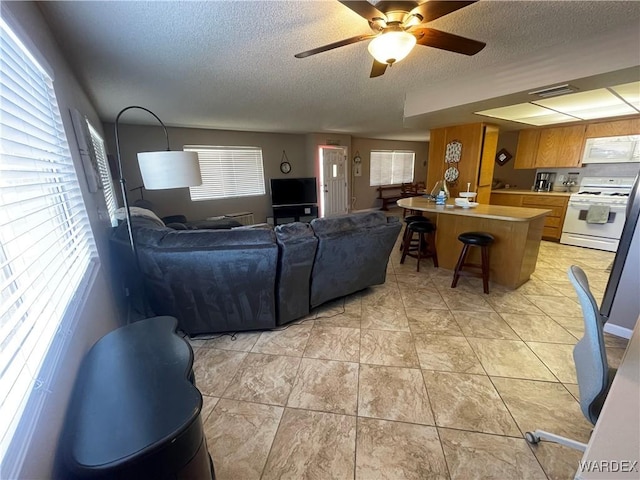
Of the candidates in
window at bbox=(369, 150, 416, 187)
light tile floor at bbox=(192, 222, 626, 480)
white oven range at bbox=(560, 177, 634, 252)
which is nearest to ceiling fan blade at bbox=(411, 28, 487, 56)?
light tile floor at bbox=(192, 222, 626, 480)

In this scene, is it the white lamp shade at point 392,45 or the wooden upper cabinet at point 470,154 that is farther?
the wooden upper cabinet at point 470,154

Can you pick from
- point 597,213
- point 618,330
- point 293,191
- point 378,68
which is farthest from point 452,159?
point 293,191

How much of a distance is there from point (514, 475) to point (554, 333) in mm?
1444

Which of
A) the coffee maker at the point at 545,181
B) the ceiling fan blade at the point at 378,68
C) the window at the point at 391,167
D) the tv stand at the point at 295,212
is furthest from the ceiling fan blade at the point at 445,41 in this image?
the window at the point at 391,167

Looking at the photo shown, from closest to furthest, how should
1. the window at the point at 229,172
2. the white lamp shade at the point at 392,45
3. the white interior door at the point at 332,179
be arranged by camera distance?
the white lamp shade at the point at 392,45
the window at the point at 229,172
the white interior door at the point at 332,179

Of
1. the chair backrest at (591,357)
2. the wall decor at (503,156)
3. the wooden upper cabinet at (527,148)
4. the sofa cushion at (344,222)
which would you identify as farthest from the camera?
the wall decor at (503,156)

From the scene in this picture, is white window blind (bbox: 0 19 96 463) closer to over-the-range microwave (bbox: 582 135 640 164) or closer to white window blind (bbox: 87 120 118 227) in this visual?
white window blind (bbox: 87 120 118 227)

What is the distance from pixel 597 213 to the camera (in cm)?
391

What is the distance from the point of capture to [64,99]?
162cm

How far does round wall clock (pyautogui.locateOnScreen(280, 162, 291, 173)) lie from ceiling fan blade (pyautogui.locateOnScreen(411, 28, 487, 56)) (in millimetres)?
4918

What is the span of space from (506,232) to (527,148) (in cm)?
312

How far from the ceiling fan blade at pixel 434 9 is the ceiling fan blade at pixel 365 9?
0.56ft

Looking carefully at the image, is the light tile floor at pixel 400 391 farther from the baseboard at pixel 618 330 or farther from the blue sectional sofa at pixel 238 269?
the blue sectional sofa at pixel 238 269

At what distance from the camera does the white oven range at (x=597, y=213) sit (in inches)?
150
